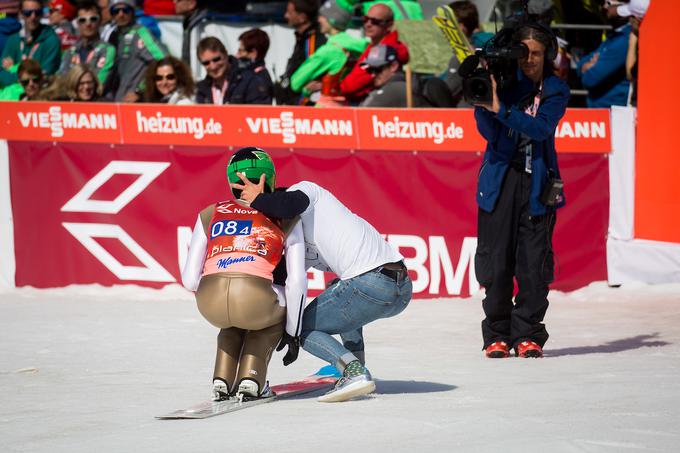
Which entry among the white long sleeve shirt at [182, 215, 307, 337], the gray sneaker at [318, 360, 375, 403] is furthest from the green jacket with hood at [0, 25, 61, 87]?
the gray sneaker at [318, 360, 375, 403]

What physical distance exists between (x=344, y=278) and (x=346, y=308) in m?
0.16

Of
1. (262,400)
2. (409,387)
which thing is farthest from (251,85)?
(262,400)

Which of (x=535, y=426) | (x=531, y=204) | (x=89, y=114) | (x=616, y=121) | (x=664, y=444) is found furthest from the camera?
(x=89, y=114)

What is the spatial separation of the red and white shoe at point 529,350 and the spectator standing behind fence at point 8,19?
9547mm

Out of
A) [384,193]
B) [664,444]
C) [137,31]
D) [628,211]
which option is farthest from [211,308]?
[137,31]

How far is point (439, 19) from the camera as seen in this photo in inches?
437

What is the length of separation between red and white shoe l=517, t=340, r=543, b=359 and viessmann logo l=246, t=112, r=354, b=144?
3.60m

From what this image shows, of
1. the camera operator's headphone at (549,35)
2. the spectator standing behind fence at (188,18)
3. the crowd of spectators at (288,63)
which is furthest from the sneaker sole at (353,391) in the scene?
the spectator standing behind fence at (188,18)

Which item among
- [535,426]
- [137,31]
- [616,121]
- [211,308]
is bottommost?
[535,426]

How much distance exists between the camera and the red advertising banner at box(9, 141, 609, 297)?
1081 centimetres

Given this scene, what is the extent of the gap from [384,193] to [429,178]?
430 mm

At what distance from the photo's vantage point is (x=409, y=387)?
23.0 ft

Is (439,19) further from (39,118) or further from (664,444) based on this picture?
(664,444)

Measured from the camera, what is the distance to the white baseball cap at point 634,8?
1083 centimetres
